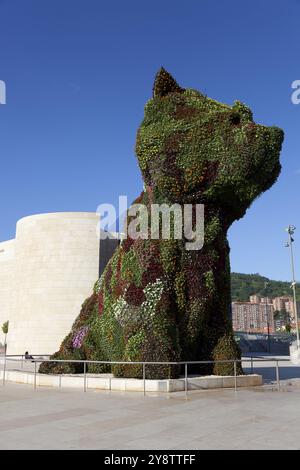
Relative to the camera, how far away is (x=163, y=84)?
1266 cm

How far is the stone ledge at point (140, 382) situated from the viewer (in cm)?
1079

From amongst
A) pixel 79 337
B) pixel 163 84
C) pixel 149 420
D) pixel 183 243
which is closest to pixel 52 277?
pixel 79 337

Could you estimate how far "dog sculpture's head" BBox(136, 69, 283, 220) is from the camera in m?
11.6

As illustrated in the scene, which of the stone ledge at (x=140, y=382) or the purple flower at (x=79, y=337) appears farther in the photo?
the purple flower at (x=79, y=337)

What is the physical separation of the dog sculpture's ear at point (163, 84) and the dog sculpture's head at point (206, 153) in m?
0.47

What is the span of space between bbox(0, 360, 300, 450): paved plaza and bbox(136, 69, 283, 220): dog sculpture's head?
5.19 metres

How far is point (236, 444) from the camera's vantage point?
19.2 feet

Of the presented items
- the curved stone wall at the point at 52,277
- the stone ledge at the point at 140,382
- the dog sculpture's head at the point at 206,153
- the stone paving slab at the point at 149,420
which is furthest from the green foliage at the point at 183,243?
the curved stone wall at the point at 52,277

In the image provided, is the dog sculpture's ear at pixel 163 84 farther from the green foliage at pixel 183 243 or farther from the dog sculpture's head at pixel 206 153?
the dog sculpture's head at pixel 206 153

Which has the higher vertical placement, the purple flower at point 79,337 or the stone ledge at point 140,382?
the purple flower at point 79,337

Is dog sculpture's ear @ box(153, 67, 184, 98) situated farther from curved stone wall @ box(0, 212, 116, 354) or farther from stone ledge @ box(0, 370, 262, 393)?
curved stone wall @ box(0, 212, 116, 354)

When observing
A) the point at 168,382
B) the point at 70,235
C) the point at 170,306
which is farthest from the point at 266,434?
the point at 70,235
